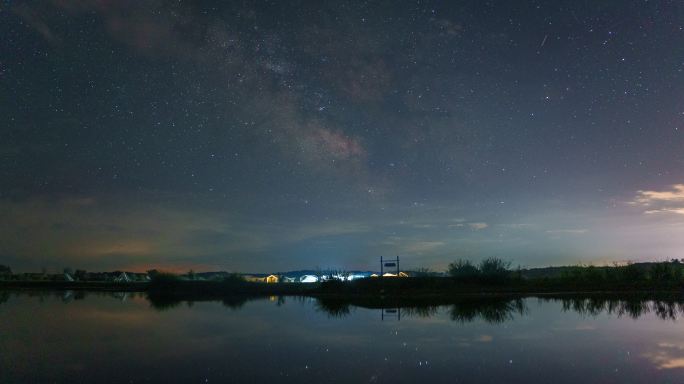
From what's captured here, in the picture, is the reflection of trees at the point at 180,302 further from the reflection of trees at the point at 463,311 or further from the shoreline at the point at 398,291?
the reflection of trees at the point at 463,311

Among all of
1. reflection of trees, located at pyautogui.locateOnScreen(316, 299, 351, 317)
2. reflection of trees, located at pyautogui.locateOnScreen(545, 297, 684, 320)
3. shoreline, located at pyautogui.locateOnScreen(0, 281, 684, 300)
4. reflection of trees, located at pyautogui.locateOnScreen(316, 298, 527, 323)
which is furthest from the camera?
shoreline, located at pyautogui.locateOnScreen(0, 281, 684, 300)

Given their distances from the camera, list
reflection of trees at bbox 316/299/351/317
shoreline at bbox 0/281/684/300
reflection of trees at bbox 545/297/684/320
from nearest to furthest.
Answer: reflection of trees at bbox 545/297/684/320 < reflection of trees at bbox 316/299/351/317 < shoreline at bbox 0/281/684/300

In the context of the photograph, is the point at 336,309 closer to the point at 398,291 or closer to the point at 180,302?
the point at 398,291

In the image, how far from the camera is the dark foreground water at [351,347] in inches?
A: 412

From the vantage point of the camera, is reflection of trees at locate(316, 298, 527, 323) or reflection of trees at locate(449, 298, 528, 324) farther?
reflection of trees at locate(316, 298, 527, 323)

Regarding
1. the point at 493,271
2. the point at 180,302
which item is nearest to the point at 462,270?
the point at 493,271

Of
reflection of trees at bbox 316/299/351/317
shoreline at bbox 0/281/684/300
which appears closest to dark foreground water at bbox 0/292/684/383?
reflection of trees at bbox 316/299/351/317

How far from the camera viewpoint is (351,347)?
14.0 metres

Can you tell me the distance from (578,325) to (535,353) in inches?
267

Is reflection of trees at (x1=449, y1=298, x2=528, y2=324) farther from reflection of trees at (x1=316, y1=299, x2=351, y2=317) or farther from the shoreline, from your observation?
the shoreline

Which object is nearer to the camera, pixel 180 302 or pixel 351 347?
pixel 351 347

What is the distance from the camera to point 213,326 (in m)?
19.4

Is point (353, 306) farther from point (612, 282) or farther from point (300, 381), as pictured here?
point (612, 282)

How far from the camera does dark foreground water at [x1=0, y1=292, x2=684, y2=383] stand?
10.5m
